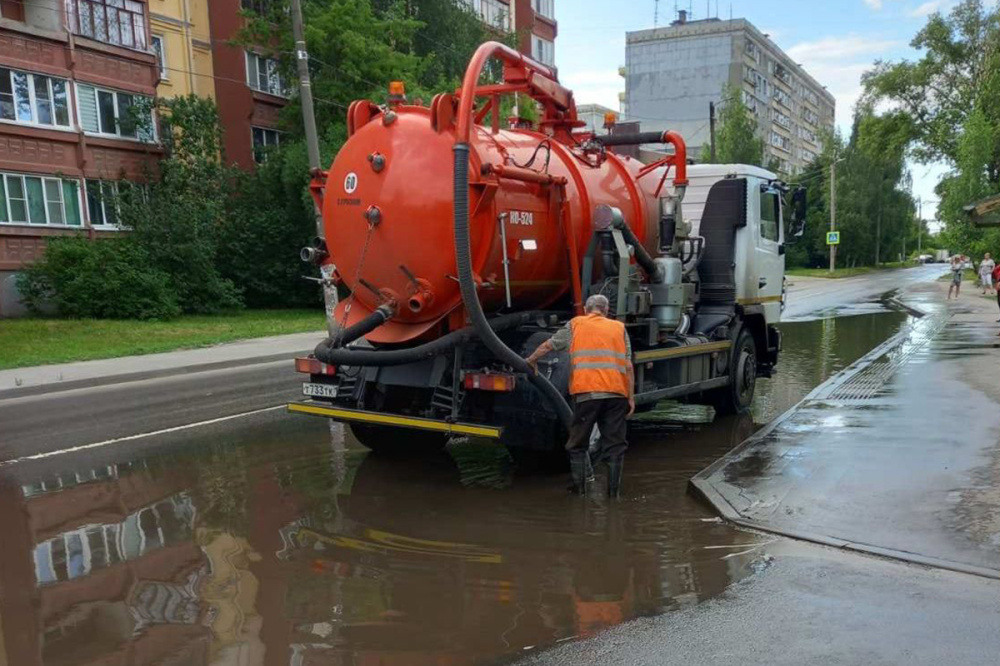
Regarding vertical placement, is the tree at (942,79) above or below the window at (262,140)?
above

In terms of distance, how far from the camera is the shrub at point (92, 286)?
21562 mm

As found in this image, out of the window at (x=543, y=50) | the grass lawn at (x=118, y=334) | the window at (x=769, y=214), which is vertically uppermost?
the window at (x=543, y=50)

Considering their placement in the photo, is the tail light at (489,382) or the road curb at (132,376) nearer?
the tail light at (489,382)

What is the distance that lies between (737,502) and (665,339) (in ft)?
8.42

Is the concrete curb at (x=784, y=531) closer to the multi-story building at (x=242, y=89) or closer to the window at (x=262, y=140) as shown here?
the window at (x=262, y=140)

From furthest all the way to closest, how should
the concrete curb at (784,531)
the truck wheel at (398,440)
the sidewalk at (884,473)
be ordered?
1. the truck wheel at (398,440)
2. the sidewalk at (884,473)
3. the concrete curb at (784,531)

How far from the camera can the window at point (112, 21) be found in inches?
929

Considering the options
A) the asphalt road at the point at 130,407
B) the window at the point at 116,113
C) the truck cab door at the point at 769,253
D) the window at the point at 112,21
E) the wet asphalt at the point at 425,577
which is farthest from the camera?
the window at the point at 116,113

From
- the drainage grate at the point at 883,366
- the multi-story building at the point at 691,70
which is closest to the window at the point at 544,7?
the multi-story building at the point at 691,70

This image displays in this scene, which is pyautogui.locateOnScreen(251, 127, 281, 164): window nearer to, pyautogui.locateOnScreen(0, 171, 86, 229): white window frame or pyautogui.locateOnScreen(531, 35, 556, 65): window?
pyautogui.locateOnScreen(0, 171, 86, 229): white window frame

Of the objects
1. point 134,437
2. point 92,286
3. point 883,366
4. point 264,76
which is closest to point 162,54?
point 264,76

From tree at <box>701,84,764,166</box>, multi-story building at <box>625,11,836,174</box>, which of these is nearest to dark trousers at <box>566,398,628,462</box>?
tree at <box>701,84,764,166</box>

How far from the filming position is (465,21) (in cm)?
3094

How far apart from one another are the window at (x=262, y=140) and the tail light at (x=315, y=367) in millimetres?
23808
